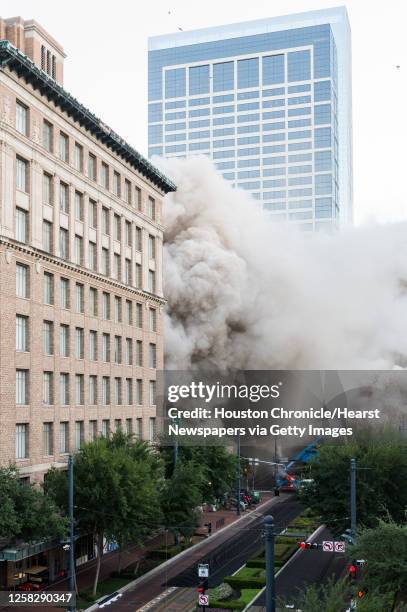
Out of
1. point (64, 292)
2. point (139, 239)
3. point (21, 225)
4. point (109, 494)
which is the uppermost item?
point (139, 239)

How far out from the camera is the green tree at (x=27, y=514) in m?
35.2

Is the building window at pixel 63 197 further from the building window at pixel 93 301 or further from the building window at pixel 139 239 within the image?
the building window at pixel 139 239

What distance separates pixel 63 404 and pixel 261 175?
323ft

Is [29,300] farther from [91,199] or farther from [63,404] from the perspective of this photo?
[91,199]

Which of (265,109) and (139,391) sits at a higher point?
(265,109)

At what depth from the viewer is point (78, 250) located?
50.7 m

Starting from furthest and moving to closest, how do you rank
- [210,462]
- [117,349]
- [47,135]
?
[210,462]
[117,349]
[47,135]

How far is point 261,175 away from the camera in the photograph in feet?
460

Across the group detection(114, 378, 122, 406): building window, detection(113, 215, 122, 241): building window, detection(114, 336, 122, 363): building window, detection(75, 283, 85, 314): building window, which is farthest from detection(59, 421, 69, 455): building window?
detection(113, 215, 122, 241): building window

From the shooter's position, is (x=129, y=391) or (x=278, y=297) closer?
(x=129, y=391)

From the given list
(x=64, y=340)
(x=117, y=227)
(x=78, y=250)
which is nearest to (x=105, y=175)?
(x=117, y=227)

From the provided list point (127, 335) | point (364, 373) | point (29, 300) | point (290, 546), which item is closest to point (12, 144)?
point (29, 300)

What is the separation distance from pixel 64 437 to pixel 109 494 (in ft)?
28.9

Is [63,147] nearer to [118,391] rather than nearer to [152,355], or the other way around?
[118,391]
